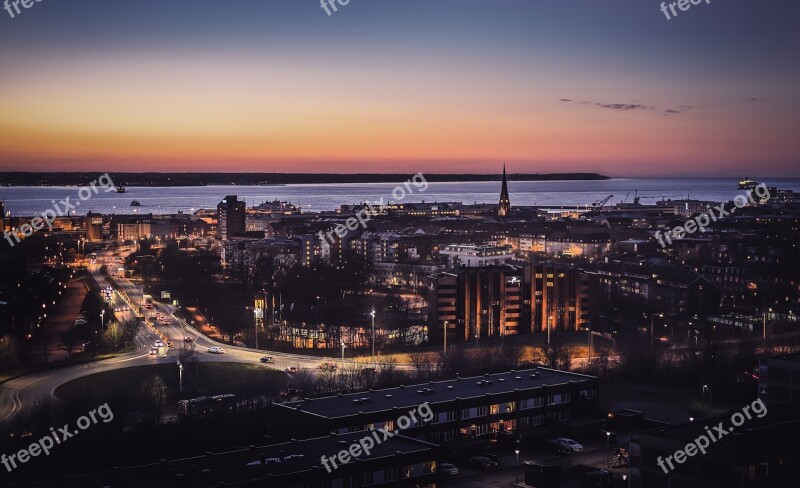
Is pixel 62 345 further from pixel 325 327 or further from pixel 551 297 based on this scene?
pixel 551 297

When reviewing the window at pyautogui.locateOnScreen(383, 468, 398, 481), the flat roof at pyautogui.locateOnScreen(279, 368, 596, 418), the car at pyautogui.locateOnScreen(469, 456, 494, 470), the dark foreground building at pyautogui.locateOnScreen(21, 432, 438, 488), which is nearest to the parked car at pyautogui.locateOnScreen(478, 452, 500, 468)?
the car at pyautogui.locateOnScreen(469, 456, 494, 470)

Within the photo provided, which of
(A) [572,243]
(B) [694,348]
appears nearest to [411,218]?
(A) [572,243]

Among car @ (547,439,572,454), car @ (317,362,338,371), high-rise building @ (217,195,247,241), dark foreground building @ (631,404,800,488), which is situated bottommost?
car @ (547,439,572,454)

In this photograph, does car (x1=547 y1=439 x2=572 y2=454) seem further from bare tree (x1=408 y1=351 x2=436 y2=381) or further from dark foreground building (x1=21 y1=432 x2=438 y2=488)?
bare tree (x1=408 y1=351 x2=436 y2=381)

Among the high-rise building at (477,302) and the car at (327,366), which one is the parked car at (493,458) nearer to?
the car at (327,366)

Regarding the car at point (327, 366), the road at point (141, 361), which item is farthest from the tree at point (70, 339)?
the car at point (327, 366)

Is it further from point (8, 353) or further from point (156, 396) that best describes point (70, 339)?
point (156, 396)

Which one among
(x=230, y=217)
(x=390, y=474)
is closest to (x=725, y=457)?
(x=390, y=474)
